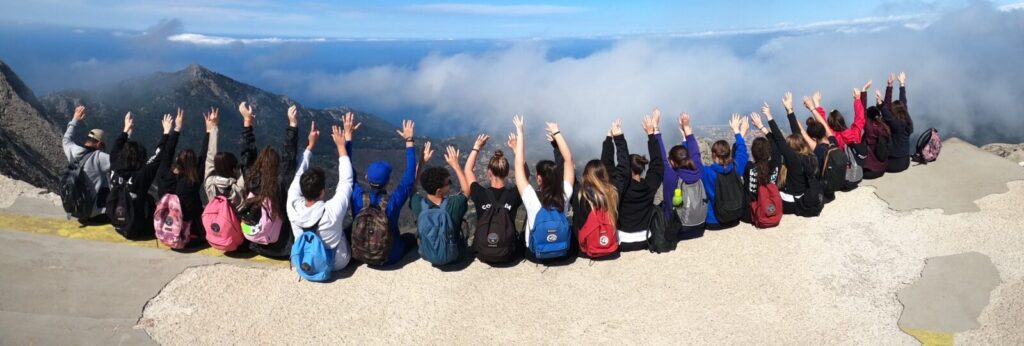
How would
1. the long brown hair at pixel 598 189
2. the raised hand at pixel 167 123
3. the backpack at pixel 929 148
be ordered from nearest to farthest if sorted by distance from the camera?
the long brown hair at pixel 598 189
the raised hand at pixel 167 123
the backpack at pixel 929 148

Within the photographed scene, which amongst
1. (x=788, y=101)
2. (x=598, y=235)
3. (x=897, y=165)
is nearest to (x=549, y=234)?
(x=598, y=235)

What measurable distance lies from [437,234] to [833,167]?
7.26m

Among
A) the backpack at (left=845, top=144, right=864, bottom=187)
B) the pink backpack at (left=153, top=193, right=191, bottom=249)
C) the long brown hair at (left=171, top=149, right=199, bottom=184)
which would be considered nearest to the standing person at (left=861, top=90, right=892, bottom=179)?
the backpack at (left=845, top=144, right=864, bottom=187)

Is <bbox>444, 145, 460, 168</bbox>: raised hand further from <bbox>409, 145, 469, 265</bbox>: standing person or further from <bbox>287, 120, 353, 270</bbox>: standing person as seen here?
<bbox>287, 120, 353, 270</bbox>: standing person

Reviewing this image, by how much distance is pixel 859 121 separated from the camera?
11.6 metres

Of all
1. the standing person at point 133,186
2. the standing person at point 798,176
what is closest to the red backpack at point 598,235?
the standing person at point 798,176

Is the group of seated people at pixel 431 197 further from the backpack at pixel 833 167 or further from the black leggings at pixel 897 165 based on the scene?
the black leggings at pixel 897 165

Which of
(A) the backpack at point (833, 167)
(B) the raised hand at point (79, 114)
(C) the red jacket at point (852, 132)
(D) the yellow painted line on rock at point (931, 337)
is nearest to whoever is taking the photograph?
(D) the yellow painted line on rock at point (931, 337)

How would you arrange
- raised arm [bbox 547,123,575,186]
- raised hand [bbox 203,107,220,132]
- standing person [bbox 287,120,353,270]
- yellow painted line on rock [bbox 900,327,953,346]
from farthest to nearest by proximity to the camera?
raised hand [bbox 203,107,220,132], raised arm [bbox 547,123,575,186], standing person [bbox 287,120,353,270], yellow painted line on rock [bbox 900,327,953,346]

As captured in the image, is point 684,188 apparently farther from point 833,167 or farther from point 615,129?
point 833,167

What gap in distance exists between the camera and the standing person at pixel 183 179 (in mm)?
8438

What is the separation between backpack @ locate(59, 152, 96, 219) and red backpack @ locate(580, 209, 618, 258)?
790 centimetres

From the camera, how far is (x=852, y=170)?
11141 millimetres

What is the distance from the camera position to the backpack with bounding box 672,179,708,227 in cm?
896
